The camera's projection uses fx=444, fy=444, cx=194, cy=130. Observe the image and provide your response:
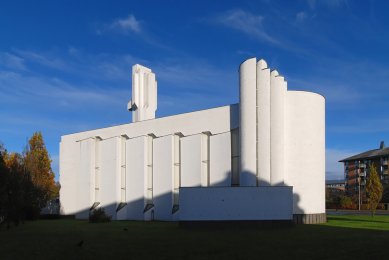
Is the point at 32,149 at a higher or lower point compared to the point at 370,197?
higher

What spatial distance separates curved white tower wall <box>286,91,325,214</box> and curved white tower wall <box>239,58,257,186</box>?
8.85ft

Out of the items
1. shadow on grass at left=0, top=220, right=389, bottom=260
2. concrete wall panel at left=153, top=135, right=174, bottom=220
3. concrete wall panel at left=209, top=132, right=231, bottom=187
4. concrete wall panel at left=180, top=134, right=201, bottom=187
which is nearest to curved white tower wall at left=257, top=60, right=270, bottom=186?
concrete wall panel at left=209, top=132, right=231, bottom=187

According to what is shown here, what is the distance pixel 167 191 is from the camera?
36.9 metres

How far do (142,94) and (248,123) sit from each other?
50.7 feet

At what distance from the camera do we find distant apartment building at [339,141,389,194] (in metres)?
94.0

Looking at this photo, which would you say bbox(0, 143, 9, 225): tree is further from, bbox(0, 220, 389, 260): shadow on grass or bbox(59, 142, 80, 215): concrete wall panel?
bbox(59, 142, 80, 215): concrete wall panel

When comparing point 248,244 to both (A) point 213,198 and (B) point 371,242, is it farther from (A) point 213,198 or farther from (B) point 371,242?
(A) point 213,198

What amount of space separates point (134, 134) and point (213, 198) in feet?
54.7

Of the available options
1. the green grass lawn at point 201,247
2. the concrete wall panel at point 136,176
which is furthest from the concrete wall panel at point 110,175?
the green grass lawn at point 201,247

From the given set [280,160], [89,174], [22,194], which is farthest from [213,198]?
[89,174]

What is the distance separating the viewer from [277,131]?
103 ft

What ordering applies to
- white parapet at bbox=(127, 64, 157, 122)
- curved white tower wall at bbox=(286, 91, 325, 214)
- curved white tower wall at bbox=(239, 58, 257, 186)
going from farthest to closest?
white parapet at bbox=(127, 64, 157, 122)
curved white tower wall at bbox=(286, 91, 325, 214)
curved white tower wall at bbox=(239, 58, 257, 186)

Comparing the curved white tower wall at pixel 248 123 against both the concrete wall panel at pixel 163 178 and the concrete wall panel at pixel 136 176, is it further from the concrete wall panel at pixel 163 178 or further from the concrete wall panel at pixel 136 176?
the concrete wall panel at pixel 136 176

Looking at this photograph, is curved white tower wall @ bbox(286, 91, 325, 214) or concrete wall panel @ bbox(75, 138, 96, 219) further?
concrete wall panel @ bbox(75, 138, 96, 219)
